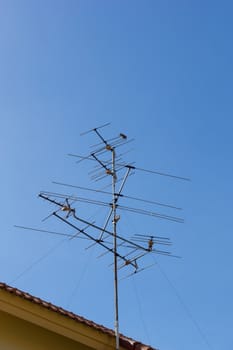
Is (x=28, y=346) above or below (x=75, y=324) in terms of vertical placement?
below

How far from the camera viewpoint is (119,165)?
876cm

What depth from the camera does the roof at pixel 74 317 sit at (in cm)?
665

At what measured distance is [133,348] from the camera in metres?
7.23

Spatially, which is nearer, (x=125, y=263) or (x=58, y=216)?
(x=58, y=216)

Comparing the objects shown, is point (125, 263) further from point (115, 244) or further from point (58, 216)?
point (58, 216)

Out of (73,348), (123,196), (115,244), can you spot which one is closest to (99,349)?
(73,348)

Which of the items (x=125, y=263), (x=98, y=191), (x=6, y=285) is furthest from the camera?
(x=98, y=191)

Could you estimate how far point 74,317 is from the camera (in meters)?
6.98

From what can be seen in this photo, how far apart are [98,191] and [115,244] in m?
0.96

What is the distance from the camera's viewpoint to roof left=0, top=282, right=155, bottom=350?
6652 mm

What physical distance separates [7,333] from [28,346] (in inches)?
13.2

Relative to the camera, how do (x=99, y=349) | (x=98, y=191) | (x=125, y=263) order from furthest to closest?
(x=98, y=191), (x=125, y=263), (x=99, y=349)

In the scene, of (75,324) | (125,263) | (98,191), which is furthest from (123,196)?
(75,324)

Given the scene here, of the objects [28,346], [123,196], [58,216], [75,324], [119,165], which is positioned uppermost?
[119,165]
